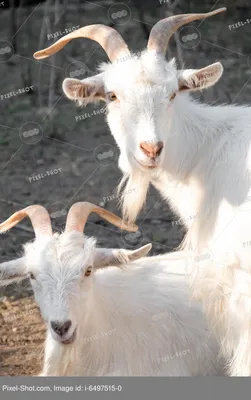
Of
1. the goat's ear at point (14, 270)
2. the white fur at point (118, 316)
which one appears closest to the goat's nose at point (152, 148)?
the white fur at point (118, 316)

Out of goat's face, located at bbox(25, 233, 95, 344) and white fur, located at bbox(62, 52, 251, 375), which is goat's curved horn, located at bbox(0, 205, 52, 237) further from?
white fur, located at bbox(62, 52, 251, 375)

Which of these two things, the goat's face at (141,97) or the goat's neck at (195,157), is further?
the goat's neck at (195,157)

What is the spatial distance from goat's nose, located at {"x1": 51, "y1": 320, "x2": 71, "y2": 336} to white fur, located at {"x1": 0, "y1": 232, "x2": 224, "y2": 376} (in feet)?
0.33

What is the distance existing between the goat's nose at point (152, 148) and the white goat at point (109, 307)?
523mm

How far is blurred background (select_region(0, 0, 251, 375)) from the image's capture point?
Result: 8352 mm

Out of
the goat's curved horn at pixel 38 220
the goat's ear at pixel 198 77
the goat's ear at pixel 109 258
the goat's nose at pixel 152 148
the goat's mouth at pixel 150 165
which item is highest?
the goat's ear at pixel 198 77

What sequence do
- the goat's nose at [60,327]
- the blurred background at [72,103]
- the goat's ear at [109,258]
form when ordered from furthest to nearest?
the blurred background at [72,103], the goat's ear at [109,258], the goat's nose at [60,327]

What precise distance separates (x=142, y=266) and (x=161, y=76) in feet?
4.14

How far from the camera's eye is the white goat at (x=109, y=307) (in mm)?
4895

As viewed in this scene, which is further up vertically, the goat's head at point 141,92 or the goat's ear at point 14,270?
the goat's head at point 141,92

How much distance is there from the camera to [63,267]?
16.0ft

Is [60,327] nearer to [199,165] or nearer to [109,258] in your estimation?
[109,258]

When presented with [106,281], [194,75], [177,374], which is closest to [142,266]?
[106,281]

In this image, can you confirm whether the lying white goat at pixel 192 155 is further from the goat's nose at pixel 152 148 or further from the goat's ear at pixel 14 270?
the goat's ear at pixel 14 270
